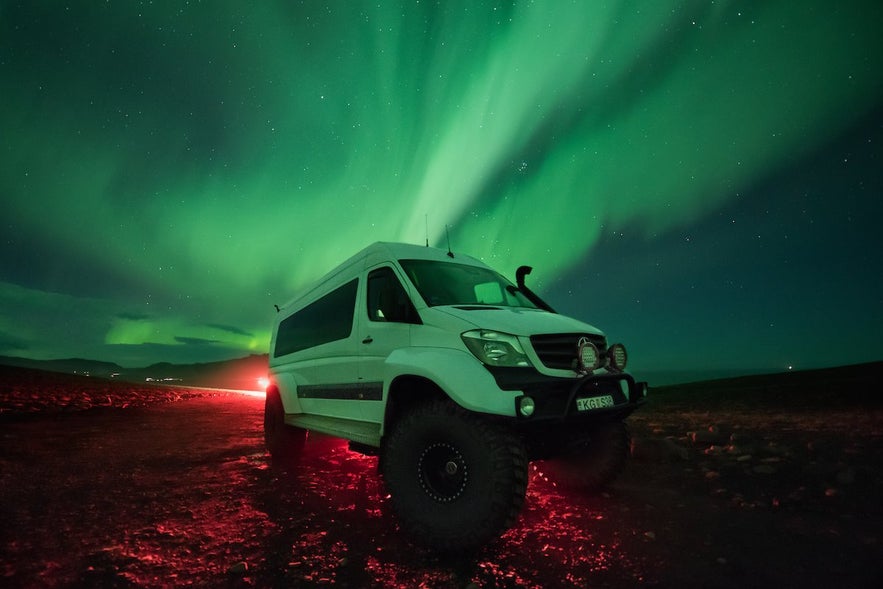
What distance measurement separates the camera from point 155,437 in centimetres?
809

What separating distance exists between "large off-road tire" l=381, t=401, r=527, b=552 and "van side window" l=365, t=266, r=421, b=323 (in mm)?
836

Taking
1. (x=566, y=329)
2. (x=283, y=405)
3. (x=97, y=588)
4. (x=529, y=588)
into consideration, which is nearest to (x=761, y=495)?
(x=566, y=329)

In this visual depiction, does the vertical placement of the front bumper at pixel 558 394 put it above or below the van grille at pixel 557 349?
below

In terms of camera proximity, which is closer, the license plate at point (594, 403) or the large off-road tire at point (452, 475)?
the large off-road tire at point (452, 475)

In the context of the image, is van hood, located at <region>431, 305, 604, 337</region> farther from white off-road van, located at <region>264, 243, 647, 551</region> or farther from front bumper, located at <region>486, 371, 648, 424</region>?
front bumper, located at <region>486, 371, 648, 424</region>

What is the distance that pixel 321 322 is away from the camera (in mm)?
5516

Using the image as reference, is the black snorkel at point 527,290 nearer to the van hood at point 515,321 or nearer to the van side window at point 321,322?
the van hood at point 515,321

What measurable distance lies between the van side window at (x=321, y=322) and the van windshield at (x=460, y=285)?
94 centimetres

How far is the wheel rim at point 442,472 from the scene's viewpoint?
3110 millimetres

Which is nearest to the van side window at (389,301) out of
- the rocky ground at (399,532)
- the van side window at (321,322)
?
the van side window at (321,322)

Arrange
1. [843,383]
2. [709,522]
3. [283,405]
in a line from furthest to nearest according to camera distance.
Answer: [843,383]
[283,405]
[709,522]

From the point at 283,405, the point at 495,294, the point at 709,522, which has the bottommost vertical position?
the point at 709,522

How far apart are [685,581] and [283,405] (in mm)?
5185

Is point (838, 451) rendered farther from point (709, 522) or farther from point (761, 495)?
point (709, 522)
